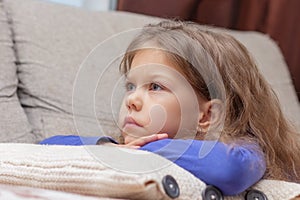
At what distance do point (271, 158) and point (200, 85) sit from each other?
0.63 feet

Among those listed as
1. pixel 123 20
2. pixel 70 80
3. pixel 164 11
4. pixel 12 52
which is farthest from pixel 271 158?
pixel 164 11

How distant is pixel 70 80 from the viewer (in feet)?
5.38

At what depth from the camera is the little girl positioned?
3.60ft

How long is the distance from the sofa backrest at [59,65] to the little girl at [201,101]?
23 centimetres

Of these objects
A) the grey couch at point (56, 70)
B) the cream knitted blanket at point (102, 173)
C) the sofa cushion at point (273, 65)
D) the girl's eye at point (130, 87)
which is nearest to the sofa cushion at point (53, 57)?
the grey couch at point (56, 70)

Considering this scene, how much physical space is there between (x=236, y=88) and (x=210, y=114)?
0.07m

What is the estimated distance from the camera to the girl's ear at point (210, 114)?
A: 1.13m

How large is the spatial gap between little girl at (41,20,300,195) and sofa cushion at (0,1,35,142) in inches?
11.3

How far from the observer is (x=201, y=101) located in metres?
1.14

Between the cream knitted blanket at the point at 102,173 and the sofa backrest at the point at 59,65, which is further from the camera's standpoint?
the sofa backrest at the point at 59,65

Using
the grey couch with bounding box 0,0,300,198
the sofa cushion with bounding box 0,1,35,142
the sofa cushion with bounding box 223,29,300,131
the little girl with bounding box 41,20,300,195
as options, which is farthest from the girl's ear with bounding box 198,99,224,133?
the sofa cushion with bounding box 223,29,300,131

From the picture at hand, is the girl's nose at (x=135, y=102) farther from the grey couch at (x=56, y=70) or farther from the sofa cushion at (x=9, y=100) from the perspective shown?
the sofa cushion at (x=9, y=100)

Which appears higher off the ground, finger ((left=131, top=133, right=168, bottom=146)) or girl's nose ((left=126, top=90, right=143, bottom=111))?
girl's nose ((left=126, top=90, right=143, bottom=111))

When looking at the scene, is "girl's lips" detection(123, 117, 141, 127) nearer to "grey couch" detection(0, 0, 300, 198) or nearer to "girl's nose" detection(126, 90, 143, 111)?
"girl's nose" detection(126, 90, 143, 111)
